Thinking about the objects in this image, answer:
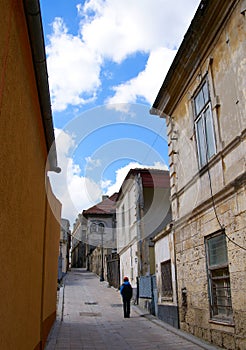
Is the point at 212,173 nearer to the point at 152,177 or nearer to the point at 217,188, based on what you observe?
the point at 217,188

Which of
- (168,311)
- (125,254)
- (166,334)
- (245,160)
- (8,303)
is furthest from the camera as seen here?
(125,254)

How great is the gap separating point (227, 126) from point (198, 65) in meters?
2.31

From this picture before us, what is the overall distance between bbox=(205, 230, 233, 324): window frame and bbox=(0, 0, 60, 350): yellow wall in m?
3.85

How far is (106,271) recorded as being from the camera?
2753 cm

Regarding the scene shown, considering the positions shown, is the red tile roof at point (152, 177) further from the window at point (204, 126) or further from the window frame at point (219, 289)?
the window frame at point (219, 289)

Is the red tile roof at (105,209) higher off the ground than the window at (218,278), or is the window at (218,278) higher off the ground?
the red tile roof at (105,209)

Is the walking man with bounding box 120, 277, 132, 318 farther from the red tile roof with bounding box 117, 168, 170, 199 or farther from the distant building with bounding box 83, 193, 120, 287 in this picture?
the distant building with bounding box 83, 193, 120, 287

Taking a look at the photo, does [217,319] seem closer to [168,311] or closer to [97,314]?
[168,311]

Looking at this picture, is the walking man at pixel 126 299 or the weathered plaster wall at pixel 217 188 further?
the walking man at pixel 126 299

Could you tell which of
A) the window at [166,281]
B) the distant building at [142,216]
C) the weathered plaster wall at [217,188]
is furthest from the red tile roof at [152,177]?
the weathered plaster wall at [217,188]

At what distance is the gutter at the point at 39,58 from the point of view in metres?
4.23

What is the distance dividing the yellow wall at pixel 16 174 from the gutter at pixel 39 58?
0.26 ft

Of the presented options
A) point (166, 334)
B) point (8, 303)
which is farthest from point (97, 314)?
point (8, 303)

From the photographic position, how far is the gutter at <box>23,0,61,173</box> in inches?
166
